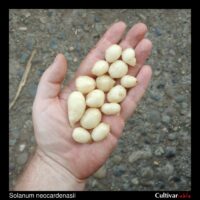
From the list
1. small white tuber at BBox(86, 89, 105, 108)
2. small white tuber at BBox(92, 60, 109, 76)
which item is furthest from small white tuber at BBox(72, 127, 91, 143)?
small white tuber at BBox(92, 60, 109, 76)

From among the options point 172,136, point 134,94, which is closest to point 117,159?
point 172,136

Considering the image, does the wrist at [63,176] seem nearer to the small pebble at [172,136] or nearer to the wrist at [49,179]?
the wrist at [49,179]

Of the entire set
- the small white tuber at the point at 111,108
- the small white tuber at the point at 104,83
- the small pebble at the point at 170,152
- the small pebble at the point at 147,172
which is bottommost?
the small pebble at the point at 147,172

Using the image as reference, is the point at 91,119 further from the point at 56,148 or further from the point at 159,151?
the point at 159,151

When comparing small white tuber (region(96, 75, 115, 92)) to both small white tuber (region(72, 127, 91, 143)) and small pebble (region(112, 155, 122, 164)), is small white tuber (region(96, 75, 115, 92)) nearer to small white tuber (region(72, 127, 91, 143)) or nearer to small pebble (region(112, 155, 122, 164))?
small white tuber (region(72, 127, 91, 143))

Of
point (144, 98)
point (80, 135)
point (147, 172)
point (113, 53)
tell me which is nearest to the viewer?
point (80, 135)

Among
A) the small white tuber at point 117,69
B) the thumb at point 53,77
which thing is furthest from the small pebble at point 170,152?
the thumb at point 53,77
